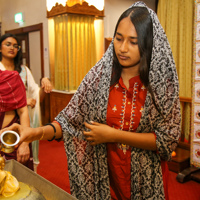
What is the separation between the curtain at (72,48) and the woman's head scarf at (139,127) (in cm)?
377

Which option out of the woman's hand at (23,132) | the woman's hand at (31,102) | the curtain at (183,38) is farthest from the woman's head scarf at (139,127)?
the curtain at (183,38)

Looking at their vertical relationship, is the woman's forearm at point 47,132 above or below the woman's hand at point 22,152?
above

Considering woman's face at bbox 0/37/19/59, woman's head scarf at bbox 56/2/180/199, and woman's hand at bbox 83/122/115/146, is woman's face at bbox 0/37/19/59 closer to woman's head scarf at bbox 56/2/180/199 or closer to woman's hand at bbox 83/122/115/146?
woman's head scarf at bbox 56/2/180/199

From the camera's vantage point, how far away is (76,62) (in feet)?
16.9

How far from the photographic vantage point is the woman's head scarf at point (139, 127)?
1226 mm

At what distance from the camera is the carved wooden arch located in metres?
4.78

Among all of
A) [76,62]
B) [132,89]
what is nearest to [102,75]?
[132,89]

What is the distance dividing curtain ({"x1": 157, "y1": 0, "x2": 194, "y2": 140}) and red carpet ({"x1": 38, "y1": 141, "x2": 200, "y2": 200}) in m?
1.31

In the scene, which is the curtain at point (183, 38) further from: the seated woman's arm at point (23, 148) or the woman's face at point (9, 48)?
the seated woman's arm at point (23, 148)

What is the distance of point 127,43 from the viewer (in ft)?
3.94

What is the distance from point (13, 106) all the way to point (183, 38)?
332cm

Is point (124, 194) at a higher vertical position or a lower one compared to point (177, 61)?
lower

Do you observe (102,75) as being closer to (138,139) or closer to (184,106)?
(138,139)

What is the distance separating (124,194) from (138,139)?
0.34 meters
